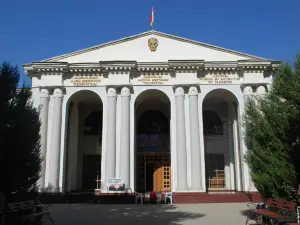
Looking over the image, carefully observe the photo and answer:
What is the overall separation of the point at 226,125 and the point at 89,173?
1109 centimetres

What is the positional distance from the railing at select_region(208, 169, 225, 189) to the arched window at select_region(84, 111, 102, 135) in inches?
364

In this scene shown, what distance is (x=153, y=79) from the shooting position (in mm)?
21938

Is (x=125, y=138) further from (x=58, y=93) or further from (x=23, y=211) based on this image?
(x=23, y=211)

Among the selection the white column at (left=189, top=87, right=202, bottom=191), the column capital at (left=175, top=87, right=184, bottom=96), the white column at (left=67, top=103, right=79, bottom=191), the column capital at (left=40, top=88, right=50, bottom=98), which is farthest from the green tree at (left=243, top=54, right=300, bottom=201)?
the white column at (left=67, top=103, right=79, bottom=191)

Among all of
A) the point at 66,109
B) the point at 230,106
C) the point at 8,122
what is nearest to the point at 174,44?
the point at 230,106

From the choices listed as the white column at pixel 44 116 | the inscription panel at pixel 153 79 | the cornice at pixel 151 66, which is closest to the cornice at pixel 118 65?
the cornice at pixel 151 66

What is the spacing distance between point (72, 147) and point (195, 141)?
920 centimetres

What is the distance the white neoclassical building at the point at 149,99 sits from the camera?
20484 millimetres

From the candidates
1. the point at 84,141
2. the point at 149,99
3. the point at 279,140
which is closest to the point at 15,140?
the point at 279,140

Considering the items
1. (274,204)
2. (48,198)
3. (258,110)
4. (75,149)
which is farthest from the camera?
(75,149)

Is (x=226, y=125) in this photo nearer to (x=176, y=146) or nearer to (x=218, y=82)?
(x=218, y=82)

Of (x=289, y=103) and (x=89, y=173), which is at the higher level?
(x=289, y=103)

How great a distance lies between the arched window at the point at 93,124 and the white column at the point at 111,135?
4.49 meters

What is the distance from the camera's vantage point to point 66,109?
21.7 metres
